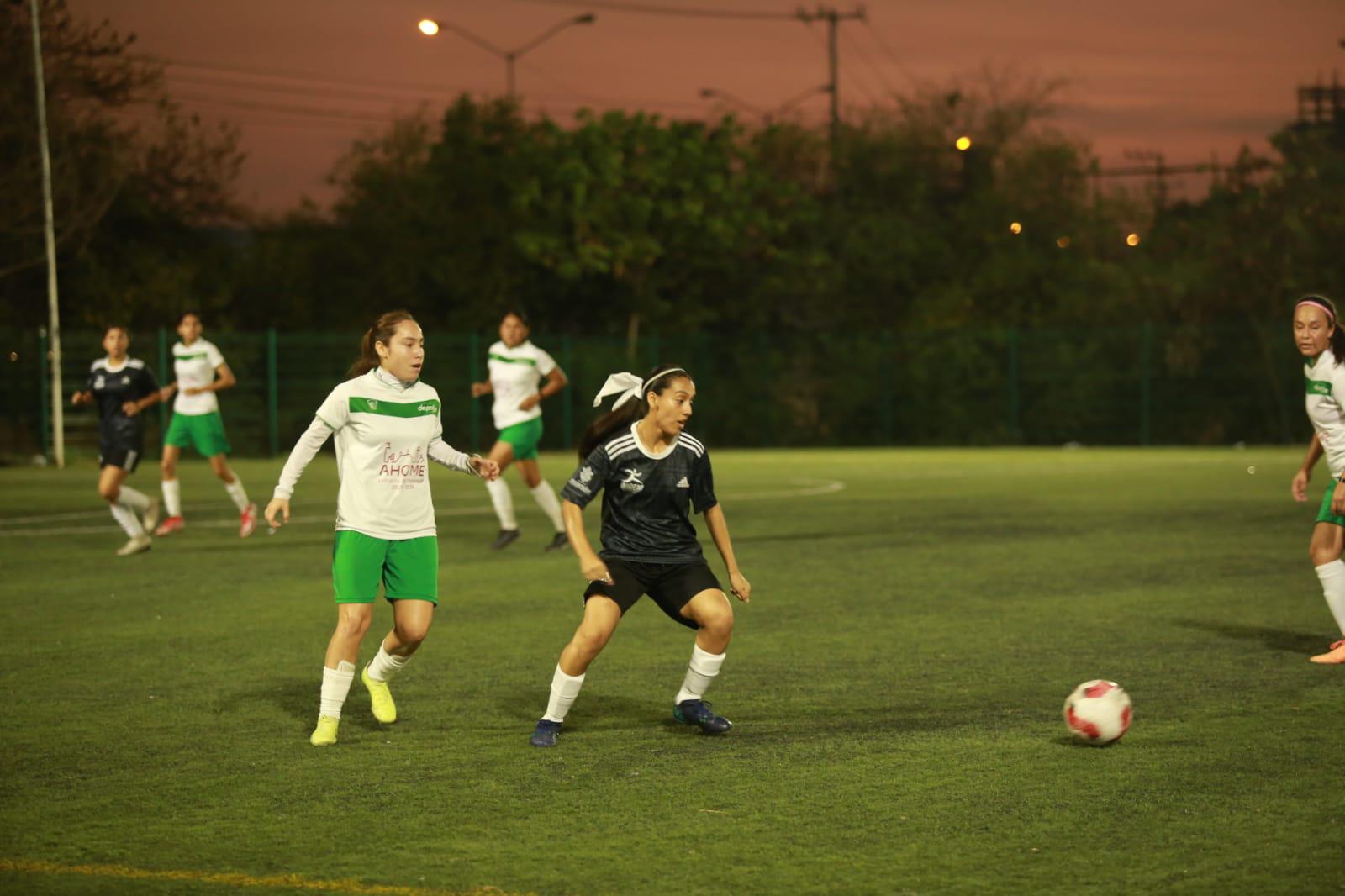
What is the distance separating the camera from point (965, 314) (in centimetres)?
4934

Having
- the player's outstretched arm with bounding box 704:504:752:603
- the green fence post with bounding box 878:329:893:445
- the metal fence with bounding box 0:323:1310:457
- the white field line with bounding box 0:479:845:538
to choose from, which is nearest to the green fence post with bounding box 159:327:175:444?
the metal fence with bounding box 0:323:1310:457

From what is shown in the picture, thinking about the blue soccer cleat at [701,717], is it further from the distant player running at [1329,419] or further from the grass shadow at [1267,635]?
the grass shadow at [1267,635]

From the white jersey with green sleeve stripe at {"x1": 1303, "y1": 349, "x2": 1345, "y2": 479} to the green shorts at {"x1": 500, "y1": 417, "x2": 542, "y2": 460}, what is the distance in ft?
26.5

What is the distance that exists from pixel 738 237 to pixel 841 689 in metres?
40.0

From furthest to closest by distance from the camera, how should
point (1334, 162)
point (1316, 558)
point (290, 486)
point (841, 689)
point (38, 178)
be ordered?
point (1334, 162) < point (38, 178) < point (1316, 558) < point (841, 689) < point (290, 486)

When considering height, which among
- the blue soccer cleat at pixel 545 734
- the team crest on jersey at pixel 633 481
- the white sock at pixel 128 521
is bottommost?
the blue soccer cleat at pixel 545 734

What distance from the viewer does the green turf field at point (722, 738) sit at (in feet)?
17.7

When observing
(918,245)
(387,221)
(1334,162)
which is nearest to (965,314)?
(918,245)

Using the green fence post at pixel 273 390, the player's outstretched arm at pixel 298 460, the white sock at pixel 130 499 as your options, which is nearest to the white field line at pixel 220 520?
the white sock at pixel 130 499

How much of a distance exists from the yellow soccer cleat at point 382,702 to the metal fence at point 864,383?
92.7ft

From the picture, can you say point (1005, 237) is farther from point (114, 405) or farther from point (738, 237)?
point (114, 405)

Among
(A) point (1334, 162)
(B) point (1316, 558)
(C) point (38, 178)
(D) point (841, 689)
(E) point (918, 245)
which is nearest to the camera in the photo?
(D) point (841, 689)

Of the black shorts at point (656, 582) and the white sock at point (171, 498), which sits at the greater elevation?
the black shorts at point (656, 582)

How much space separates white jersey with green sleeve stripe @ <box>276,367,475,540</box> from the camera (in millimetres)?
7348
